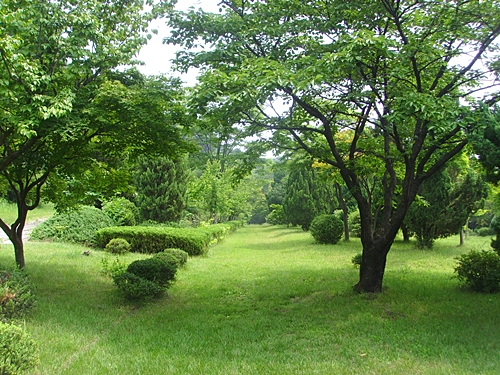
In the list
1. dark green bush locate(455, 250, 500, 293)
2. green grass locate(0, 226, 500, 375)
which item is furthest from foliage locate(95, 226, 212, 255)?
dark green bush locate(455, 250, 500, 293)

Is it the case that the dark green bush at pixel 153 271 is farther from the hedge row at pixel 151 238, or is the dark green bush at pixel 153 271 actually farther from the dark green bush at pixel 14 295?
the hedge row at pixel 151 238

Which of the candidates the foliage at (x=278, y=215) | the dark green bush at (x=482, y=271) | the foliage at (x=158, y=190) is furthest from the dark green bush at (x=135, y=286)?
the foliage at (x=278, y=215)

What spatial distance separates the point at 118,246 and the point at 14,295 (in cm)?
715

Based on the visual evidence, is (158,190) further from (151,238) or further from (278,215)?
(278,215)

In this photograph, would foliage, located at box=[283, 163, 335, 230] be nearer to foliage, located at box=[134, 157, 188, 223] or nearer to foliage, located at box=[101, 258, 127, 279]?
foliage, located at box=[134, 157, 188, 223]

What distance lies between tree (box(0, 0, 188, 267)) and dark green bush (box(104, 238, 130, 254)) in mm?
4885

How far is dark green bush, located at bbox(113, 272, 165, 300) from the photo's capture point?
689 cm

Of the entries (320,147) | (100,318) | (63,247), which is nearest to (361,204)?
(320,147)

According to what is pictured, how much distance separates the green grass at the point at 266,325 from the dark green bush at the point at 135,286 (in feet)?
0.63

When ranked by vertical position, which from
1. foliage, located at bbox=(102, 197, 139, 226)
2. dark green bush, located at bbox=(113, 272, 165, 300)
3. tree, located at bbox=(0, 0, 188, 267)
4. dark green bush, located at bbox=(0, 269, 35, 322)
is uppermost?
tree, located at bbox=(0, 0, 188, 267)

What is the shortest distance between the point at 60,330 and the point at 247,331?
2.55 metres

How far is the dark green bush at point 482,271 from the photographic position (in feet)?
22.9

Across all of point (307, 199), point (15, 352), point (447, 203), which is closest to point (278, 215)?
point (307, 199)

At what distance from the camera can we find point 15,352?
3516 mm
